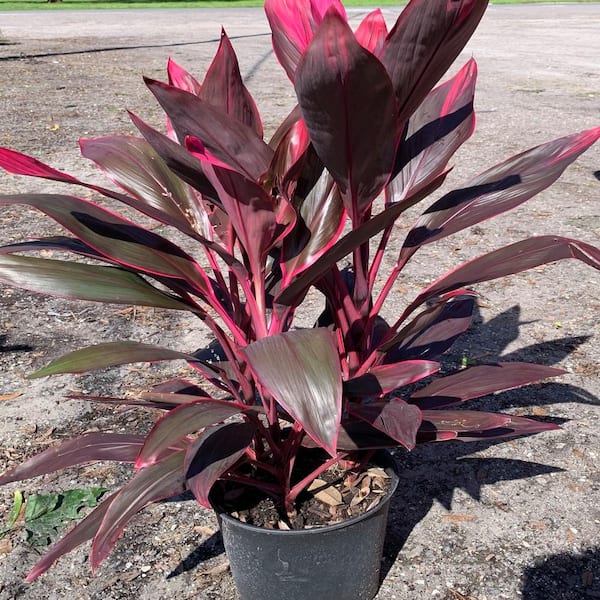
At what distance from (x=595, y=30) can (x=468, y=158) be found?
11700 mm

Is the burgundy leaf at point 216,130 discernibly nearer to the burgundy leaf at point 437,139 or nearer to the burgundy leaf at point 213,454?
the burgundy leaf at point 437,139

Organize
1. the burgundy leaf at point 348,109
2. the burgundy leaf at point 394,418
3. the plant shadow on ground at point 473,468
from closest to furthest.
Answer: the burgundy leaf at point 348,109
the burgundy leaf at point 394,418
the plant shadow on ground at point 473,468

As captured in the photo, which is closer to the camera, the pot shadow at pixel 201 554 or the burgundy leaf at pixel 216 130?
the burgundy leaf at pixel 216 130

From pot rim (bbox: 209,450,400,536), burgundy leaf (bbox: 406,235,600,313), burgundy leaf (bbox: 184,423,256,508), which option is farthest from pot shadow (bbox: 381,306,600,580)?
burgundy leaf (bbox: 184,423,256,508)

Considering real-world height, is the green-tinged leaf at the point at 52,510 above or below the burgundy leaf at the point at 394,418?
below

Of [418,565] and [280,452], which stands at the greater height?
[280,452]

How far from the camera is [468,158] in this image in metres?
6.55

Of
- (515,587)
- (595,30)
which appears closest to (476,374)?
(515,587)

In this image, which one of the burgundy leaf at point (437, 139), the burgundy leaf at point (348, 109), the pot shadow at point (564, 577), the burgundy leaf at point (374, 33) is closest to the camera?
the burgundy leaf at point (348, 109)

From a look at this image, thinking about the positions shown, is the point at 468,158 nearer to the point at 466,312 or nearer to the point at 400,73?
the point at 466,312

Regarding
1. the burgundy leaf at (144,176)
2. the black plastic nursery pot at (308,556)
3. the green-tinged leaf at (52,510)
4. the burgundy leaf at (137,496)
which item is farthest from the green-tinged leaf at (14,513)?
the burgundy leaf at (144,176)

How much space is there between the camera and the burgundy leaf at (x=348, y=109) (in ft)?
3.92

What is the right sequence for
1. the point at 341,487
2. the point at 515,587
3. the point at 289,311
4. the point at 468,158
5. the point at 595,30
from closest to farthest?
the point at 289,311
the point at 341,487
the point at 515,587
the point at 468,158
the point at 595,30

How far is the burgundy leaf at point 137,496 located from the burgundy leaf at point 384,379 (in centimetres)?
41
